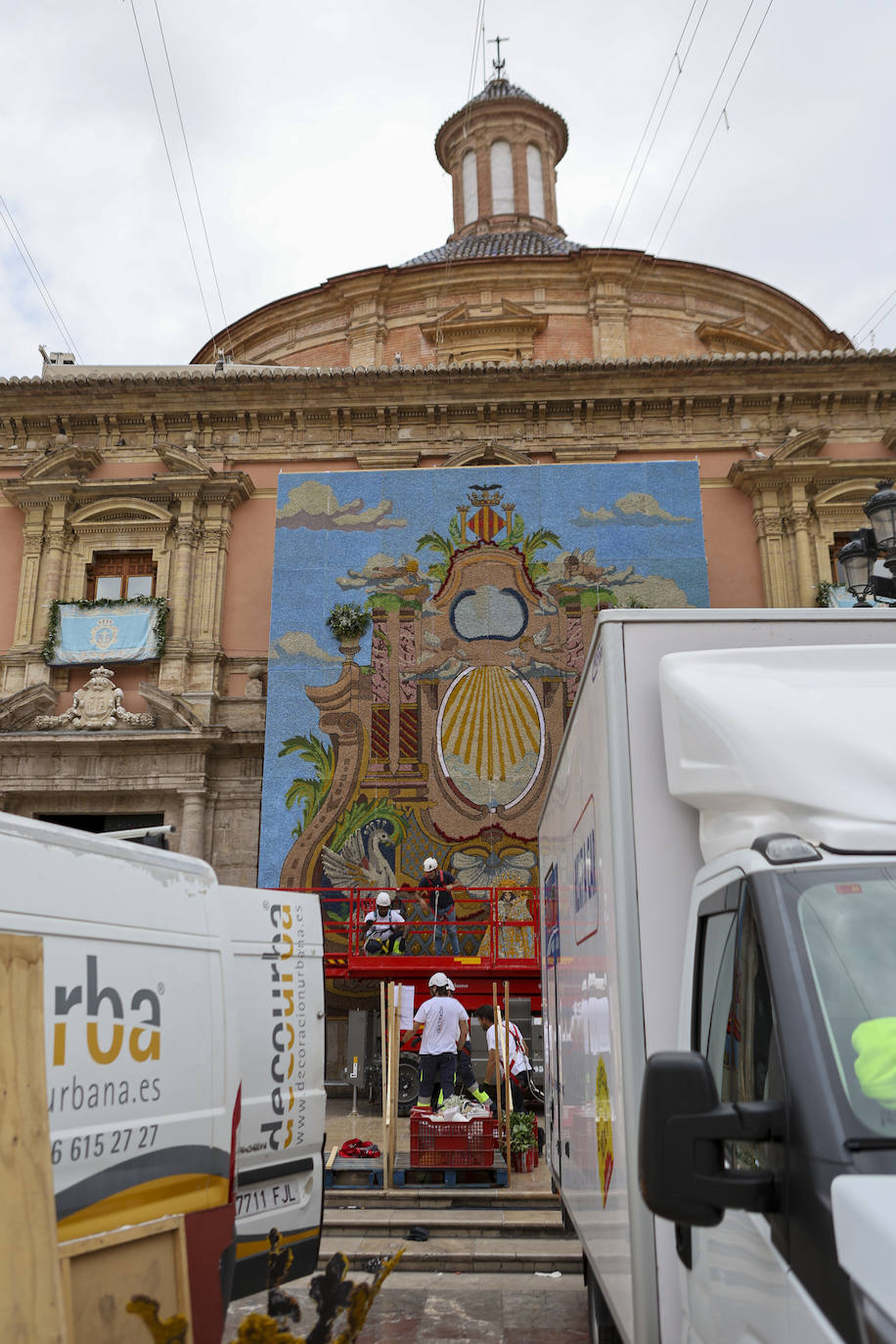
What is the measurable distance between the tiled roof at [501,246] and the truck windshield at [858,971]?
2593 centimetres

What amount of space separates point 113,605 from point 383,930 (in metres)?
8.83

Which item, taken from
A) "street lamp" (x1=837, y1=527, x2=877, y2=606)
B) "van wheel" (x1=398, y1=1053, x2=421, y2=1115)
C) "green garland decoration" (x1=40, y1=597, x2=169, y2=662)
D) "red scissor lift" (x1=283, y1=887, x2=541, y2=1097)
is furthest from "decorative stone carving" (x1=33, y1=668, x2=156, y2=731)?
"street lamp" (x1=837, y1=527, x2=877, y2=606)

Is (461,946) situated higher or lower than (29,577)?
lower

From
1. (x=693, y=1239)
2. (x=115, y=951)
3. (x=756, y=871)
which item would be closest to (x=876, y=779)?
(x=756, y=871)

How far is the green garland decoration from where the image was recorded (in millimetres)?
20297

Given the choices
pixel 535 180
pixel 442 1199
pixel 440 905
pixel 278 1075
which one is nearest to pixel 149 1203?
pixel 278 1075

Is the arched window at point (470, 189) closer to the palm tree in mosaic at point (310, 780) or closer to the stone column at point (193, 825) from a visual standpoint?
the palm tree in mosaic at point (310, 780)

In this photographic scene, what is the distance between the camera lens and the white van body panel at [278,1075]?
623cm

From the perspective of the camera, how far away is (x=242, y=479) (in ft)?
69.9

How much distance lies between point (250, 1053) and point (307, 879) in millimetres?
11788

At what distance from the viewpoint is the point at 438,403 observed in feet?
71.3

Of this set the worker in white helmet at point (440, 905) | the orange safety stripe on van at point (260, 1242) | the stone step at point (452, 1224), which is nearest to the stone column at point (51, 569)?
the worker in white helmet at point (440, 905)

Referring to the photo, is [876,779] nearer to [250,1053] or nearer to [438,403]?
[250,1053]

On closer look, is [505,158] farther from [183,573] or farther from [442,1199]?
[442,1199]
